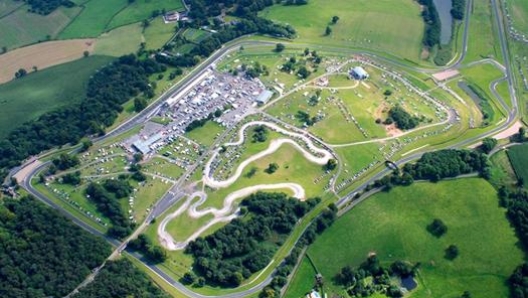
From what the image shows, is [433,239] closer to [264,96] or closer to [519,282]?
[519,282]

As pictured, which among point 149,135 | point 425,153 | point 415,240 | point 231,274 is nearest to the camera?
point 231,274

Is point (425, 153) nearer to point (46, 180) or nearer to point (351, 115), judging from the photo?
point (351, 115)

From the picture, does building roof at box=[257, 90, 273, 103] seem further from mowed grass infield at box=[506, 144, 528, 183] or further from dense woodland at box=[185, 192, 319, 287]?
mowed grass infield at box=[506, 144, 528, 183]

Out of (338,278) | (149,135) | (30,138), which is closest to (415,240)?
(338,278)

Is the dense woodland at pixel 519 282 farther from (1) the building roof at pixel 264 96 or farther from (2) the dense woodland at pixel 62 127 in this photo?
(2) the dense woodland at pixel 62 127

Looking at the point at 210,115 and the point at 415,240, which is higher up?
the point at 210,115

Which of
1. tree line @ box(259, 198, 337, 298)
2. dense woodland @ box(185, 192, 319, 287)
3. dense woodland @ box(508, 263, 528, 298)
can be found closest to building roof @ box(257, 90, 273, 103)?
dense woodland @ box(185, 192, 319, 287)

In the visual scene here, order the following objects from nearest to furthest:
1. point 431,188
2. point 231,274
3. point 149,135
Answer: point 231,274 < point 431,188 < point 149,135
